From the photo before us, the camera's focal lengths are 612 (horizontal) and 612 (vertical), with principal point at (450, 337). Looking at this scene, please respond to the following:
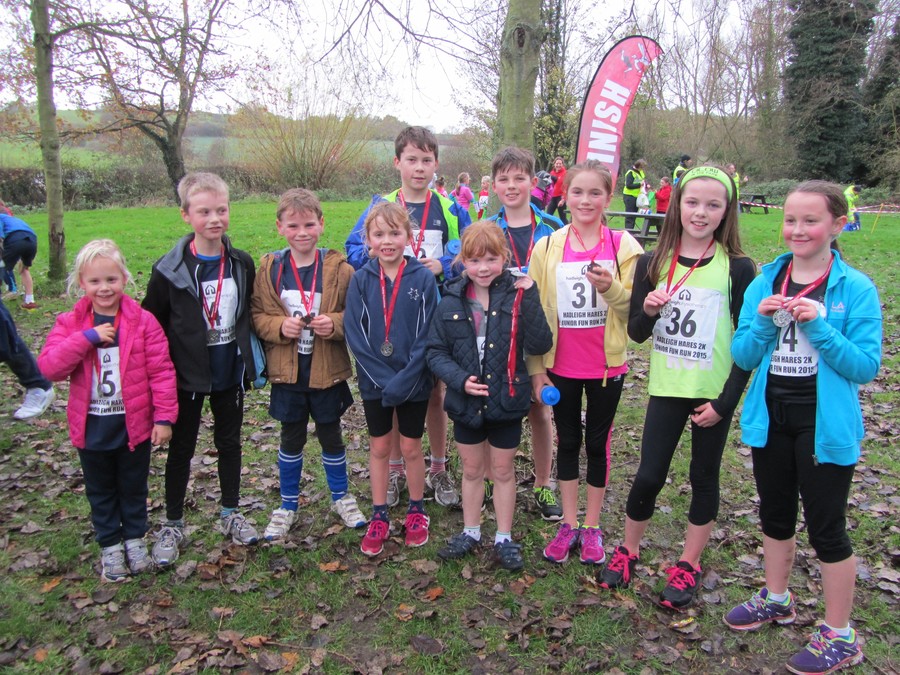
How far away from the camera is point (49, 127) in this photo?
9500 millimetres

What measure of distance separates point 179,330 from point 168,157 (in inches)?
1098

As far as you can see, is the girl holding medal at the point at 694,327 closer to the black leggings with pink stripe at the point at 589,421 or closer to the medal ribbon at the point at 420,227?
the black leggings with pink stripe at the point at 589,421

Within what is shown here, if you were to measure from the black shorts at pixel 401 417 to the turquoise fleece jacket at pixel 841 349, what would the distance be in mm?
1768

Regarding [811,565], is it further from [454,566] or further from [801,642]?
[454,566]

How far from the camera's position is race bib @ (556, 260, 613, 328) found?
10.9ft

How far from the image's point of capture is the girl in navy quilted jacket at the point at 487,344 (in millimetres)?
3234

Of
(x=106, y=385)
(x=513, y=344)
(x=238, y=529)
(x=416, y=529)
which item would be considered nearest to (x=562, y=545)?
(x=416, y=529)

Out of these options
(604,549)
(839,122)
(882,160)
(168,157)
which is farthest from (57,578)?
(839,122)

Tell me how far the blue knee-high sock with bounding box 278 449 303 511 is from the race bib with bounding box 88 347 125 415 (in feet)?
3.25

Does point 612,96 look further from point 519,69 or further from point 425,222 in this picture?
point 425,222

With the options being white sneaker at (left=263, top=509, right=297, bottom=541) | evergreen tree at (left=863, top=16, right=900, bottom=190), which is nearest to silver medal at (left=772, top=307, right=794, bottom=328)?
white sneaker at (left=263, top=509, right=297, bottom=541)

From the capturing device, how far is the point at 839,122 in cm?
3031

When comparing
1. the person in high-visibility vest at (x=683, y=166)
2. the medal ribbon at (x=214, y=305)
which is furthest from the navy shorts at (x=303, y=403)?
the person in high-visibility vest at (x=683, y=166)

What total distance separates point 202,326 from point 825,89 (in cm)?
3496
